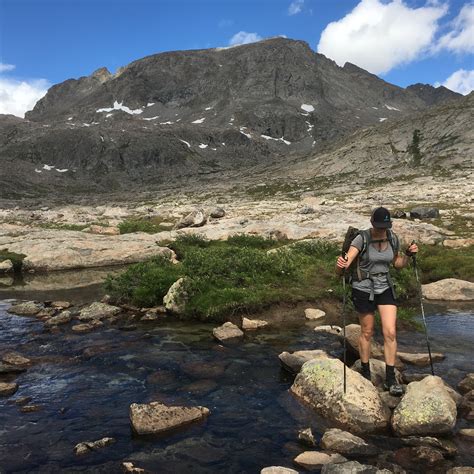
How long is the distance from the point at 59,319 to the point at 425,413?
15265mm

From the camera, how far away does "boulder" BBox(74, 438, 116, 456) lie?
30.9ft

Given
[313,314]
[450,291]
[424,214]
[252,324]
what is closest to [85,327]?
[252,324]

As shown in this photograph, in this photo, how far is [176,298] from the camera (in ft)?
66.2

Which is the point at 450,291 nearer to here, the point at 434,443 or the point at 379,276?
the point at 379,276

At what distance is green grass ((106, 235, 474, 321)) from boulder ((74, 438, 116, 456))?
9589mm

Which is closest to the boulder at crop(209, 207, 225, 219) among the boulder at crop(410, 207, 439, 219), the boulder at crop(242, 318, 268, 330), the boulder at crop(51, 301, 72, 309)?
the boulder at crop(410, 207, 439, 219)

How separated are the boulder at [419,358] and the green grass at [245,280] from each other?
4320mm

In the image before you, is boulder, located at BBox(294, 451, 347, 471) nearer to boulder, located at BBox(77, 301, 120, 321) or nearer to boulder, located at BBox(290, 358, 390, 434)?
boulder, located at BBox(290, 358, 390, 434)

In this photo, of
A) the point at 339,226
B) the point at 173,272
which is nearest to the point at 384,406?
the point at 173,272

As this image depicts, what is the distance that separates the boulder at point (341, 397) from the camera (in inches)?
398

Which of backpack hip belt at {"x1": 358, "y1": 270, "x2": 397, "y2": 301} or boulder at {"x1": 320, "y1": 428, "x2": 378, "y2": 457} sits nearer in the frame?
boulder at {"x1": 320, "y1": 428, "x2": 378, "y2": 457}

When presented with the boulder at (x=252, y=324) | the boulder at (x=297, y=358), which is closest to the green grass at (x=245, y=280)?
the boulder at (x=252, y=324)

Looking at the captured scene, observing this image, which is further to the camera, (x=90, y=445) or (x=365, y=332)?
(x=365, y=332)

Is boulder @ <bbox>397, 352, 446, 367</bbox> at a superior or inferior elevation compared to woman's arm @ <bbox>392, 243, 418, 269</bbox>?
inferior
